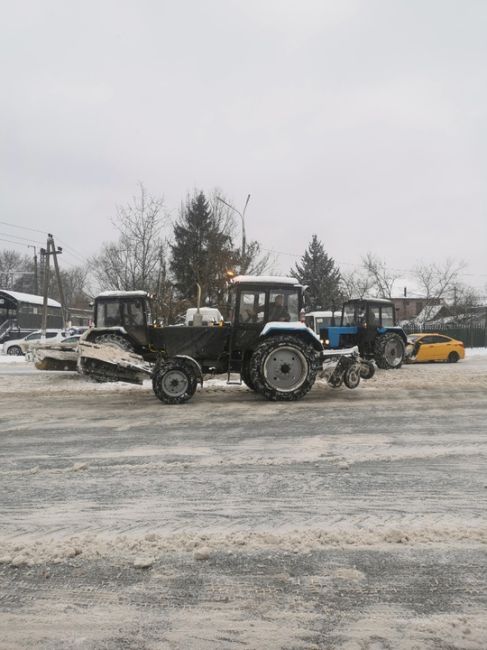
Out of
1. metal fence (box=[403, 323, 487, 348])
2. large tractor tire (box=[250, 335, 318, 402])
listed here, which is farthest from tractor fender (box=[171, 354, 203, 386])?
metal fence (box=[403, 323, 487, 348])

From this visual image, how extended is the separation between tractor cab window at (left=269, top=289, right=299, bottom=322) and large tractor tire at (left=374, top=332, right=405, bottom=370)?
877 cm

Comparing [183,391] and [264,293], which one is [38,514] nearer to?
[183,391]

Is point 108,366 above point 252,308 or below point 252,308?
below

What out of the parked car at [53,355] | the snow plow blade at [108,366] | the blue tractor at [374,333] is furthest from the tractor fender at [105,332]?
the blue tractor at [374,333]

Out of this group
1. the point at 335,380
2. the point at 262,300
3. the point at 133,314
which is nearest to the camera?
the point at 262,300

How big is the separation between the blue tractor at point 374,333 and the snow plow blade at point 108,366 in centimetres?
924

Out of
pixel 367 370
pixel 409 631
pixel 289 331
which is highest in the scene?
pixel 289 331

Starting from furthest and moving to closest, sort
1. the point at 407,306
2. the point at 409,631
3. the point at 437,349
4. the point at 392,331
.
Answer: the point at 407,306, the point at 437,349, the point at 392,331, the point at 409,631

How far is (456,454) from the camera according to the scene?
5523mm

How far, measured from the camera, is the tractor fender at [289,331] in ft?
32.6

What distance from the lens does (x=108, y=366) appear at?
33.3 feet

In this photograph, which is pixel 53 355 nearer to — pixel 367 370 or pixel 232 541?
pixel 367 370

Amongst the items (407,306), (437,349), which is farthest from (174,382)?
(407,306)

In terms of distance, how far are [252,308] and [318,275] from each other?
37.6m
